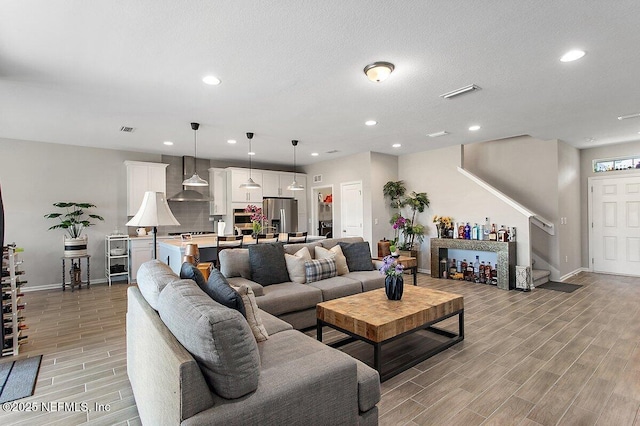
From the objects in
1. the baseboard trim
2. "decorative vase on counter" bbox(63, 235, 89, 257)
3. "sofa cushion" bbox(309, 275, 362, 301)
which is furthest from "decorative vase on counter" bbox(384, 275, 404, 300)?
"decorative vase on counter" bbox(63, 235, 89, 257)

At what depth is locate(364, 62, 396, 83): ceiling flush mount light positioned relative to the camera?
282 centimetres

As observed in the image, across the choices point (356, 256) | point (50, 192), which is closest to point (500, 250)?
point (356, 256)

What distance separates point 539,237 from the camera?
6.28 metres

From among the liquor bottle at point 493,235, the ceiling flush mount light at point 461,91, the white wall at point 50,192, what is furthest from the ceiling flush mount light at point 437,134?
the white wall at point 50,192

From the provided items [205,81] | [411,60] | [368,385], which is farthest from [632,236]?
[205,81]

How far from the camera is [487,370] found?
2654mm

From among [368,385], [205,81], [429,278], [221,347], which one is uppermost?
[205,81]

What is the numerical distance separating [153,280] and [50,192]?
5.58 m

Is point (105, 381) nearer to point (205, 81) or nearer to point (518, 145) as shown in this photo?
point (205, 81)

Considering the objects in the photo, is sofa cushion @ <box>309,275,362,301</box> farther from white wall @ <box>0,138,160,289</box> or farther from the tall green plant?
white wall @ <box>0,138,160,289</box>

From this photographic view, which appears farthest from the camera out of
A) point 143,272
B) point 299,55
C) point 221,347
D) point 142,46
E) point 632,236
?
point 632,236

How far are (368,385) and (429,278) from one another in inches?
203

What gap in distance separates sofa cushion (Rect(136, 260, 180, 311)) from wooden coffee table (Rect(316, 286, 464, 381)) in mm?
1375

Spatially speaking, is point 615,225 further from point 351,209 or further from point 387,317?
point 387,317
